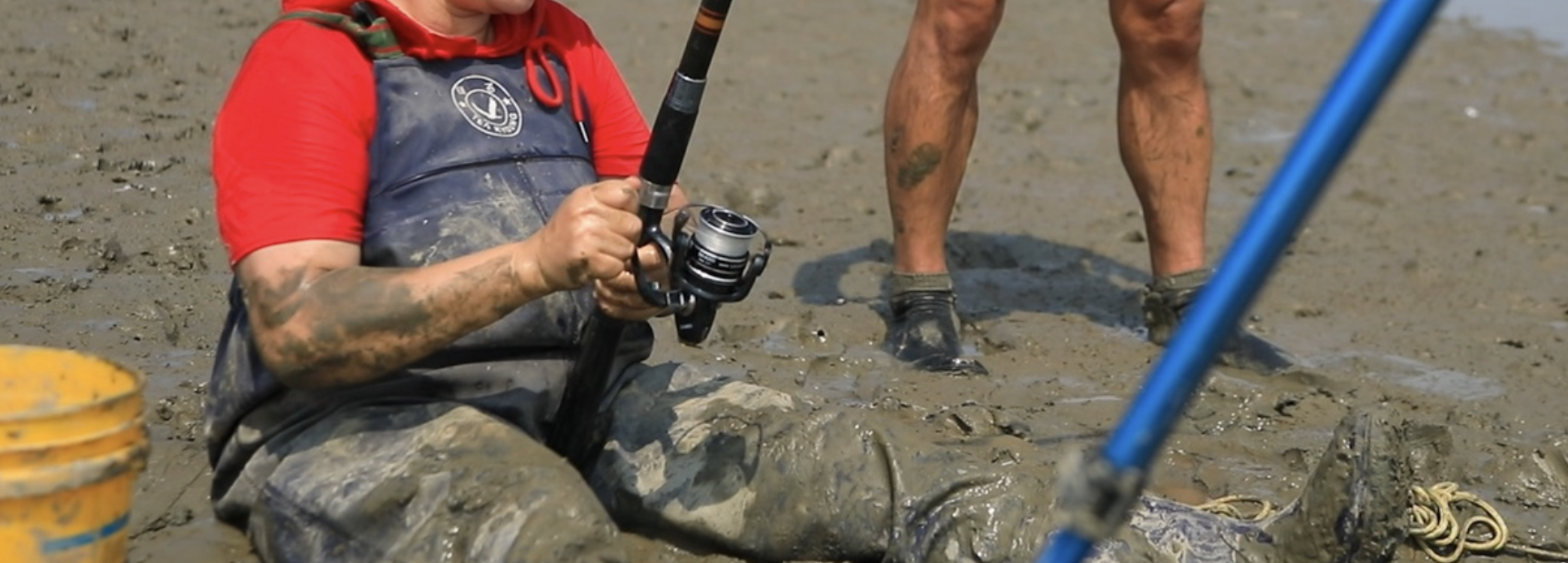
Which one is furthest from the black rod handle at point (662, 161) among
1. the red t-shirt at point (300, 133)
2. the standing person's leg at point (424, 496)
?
the red t-shirt at point (300, 133)

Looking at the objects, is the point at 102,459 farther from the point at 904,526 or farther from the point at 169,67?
the point at 169,67

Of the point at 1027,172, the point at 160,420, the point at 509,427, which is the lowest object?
the point at 1027,172

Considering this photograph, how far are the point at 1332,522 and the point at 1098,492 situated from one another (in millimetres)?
1291

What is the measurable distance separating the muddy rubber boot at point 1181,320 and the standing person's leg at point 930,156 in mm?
546

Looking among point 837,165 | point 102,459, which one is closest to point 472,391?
point 102,459

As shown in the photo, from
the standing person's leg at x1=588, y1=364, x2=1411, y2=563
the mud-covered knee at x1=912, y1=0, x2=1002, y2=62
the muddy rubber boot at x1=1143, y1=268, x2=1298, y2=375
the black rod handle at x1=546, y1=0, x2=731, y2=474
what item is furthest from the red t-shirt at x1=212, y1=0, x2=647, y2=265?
the muddy rubber boot at x1=1143, y1=268, x2=1298, y2=375

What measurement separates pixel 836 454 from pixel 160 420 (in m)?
1.55

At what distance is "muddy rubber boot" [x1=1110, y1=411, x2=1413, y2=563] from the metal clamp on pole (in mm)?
1132

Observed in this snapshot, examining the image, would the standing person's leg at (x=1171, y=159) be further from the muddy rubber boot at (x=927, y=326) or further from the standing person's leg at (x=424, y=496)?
the standing person's leg at (x=424, y=496)

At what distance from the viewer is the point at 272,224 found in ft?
9.73

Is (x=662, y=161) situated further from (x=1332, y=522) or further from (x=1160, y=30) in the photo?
(x=1160, y=30)

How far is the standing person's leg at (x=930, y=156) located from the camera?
4805mm

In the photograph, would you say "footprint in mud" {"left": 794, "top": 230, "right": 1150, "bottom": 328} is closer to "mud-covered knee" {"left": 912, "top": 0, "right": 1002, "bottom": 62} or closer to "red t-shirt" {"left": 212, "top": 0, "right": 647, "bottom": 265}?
"mud-covered knee" {"left": 912, "top": 0, "right": 1002, "bottom": 62}

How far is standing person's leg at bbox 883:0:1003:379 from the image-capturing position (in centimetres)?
480
